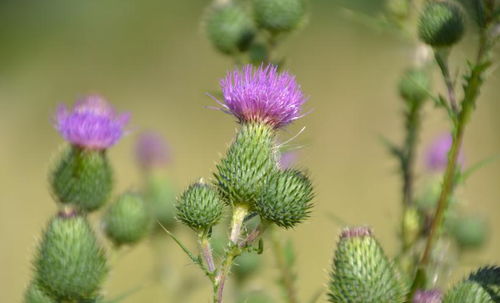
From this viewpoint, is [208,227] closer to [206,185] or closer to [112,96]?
[206,185]

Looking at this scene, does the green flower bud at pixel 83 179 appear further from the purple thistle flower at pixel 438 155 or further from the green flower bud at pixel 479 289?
the purple thistle flower at pixel 438 155

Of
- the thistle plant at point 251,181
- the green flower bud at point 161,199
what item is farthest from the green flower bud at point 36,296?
the green flower bud at point 161,199

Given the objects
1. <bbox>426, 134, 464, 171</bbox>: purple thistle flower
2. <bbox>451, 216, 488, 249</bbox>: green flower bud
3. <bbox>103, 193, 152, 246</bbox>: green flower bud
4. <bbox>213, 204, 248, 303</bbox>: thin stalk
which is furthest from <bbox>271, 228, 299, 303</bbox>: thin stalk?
<bbox>426, 134, 464, 171</bbox>: purple thistle flower

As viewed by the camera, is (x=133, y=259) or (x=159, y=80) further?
(x=159, y=80)

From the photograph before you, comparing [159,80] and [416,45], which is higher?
[159,80]

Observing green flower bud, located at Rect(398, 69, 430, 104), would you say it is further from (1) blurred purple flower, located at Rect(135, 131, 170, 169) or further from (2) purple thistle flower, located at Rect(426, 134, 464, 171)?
(1) blurred purple flower, located at Rect(135, 131, 170, 169)

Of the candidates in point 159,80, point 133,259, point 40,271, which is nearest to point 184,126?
point 159,80

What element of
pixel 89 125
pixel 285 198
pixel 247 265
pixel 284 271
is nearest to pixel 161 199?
pixel 247 265

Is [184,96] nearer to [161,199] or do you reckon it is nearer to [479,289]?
[161,199]

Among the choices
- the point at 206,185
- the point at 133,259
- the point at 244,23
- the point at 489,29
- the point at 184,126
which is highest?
the point at 184,126
